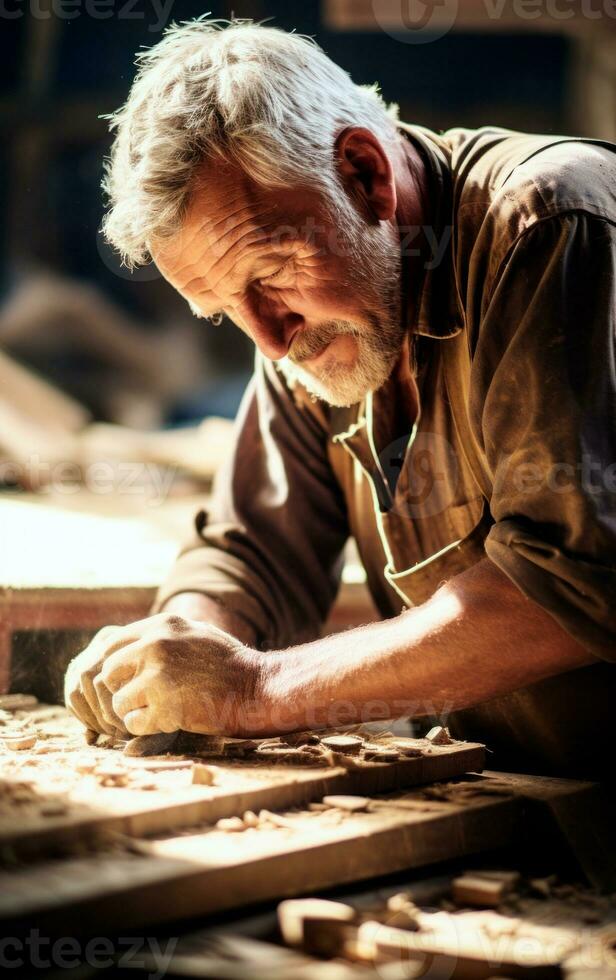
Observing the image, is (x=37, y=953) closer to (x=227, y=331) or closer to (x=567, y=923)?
(x=567, y=923)

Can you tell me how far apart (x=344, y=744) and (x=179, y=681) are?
346 millimetres

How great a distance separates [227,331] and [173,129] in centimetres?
576

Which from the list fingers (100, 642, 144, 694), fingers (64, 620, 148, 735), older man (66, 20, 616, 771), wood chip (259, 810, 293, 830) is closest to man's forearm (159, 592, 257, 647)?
older man (66, 20, 616, 771)

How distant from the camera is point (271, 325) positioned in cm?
237

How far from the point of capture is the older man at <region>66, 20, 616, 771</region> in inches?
74.2

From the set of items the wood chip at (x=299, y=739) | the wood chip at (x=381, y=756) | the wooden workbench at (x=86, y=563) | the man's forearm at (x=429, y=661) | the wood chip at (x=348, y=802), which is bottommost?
the wooden workbench at (x=86, y=563)

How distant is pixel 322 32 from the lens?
7.97 metres

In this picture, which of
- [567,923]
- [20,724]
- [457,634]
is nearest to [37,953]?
[567,923]

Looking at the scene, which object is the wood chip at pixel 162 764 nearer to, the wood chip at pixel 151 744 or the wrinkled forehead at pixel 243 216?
the wood chip at pixel 151 744

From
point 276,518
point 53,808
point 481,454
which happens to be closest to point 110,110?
point 276,518

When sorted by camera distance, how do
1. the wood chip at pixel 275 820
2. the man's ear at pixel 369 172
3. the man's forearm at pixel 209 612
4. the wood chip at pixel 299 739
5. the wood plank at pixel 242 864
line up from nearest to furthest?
the wood plank at pixel 242 864 → the wood chip at pixel 275 820 → the wood chip at pixel 299 739 → the man's ear at pixel 369 172 → the man's forearm at pixel 209 612

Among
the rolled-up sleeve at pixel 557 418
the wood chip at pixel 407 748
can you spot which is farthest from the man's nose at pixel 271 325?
the wood chip at pixel 407 748

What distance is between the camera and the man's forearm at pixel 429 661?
189 cm

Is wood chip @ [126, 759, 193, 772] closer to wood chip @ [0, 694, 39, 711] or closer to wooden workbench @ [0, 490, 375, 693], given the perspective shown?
wood chip @ [0, 694, 39, 711]
